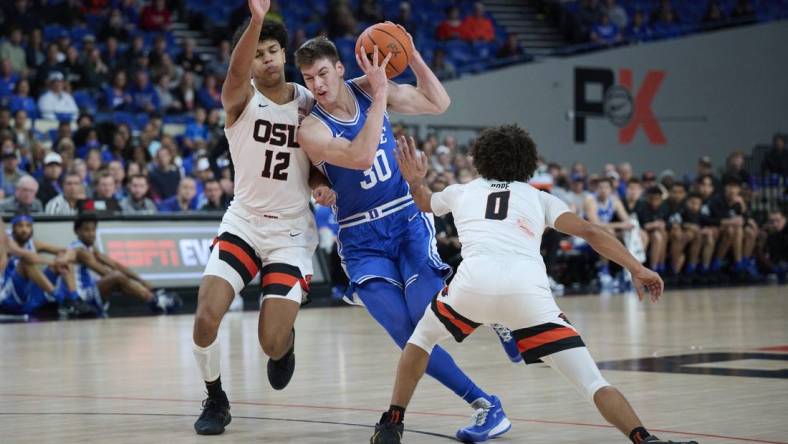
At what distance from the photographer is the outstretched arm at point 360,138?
18.4 ft

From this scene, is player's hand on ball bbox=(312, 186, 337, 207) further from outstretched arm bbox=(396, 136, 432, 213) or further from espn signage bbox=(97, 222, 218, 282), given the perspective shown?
espn signage bbox=(97, 222, 218, 282)

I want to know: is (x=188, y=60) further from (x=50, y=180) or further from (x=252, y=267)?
(x=252, y=267)

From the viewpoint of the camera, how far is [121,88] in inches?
727

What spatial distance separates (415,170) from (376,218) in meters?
0.65

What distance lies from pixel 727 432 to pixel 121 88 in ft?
47.4

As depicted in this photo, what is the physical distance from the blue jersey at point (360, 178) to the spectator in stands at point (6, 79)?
12299mm

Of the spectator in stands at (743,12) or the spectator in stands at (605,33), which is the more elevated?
the spectator in stands at (743,12)

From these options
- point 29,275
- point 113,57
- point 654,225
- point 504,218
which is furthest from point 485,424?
point 113,57

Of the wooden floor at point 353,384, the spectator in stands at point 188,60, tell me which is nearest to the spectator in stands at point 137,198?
the wooden floor at point 353,384

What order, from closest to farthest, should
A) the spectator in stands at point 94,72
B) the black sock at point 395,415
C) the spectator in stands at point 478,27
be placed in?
the black sock at point 395,415
the spectator in stands at point 94,72
the spectator in stands at point 478,27

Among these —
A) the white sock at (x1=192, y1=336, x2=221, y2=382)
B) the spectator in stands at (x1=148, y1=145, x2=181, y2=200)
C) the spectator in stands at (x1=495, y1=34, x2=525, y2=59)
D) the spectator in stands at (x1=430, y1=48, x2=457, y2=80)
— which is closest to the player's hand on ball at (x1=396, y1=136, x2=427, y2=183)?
the white sock at (x1=192, y1=336, x2=221, y2=382)

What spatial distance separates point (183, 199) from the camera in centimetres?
1573

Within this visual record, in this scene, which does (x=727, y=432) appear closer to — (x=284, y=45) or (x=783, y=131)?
(x=284, y=45)

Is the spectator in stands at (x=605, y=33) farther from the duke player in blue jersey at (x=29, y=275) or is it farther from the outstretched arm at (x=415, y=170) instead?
the outstretched arm at (x=415, y=170)
